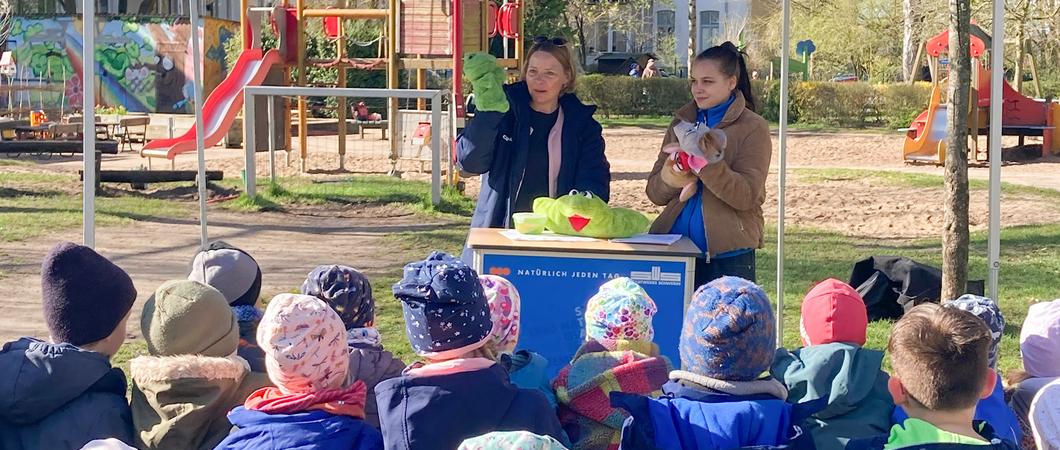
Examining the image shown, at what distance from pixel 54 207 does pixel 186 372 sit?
1060 centimetres

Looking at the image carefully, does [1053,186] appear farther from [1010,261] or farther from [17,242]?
Result: [17,242]

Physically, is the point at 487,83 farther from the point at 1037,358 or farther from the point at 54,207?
the point at 54,207

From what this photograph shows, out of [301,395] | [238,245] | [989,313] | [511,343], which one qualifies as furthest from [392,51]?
[301,395]

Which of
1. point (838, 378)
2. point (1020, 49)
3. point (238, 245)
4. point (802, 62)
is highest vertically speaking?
point (802, 62)

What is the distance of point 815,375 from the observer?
318 centimetres

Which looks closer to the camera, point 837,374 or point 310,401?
point 310,401

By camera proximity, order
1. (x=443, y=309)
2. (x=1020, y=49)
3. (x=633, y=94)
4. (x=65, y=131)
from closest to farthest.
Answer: (x=443, y=309)
(x=65, y=131)
(x=1020, y=49)
(x=633, y=94)

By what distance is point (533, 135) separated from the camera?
479 centimetres

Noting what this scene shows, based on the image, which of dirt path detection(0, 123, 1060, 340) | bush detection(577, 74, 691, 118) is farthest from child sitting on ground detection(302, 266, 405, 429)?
bush detection(577, 74, 691, 118)

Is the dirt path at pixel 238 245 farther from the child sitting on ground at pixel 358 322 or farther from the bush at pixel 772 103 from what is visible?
the bush at pixel 772 103

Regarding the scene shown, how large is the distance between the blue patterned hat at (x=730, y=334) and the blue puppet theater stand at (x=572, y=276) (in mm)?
1568

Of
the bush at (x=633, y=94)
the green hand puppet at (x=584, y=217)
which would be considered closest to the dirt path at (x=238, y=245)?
the green hand puppet at (x=584, y=217)

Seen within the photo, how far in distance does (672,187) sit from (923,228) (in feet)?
26.2

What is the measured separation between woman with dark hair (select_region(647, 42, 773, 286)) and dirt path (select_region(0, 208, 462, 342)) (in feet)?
12.1
